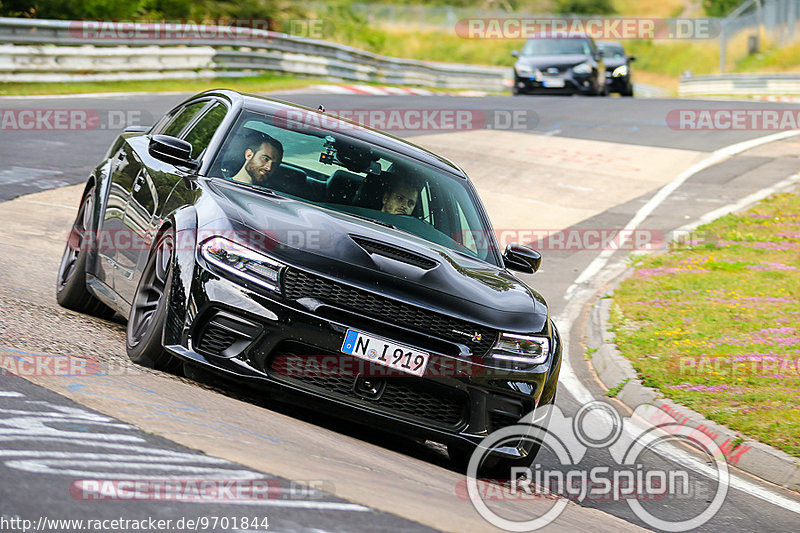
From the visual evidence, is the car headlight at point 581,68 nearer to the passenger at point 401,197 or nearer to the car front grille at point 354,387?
the passenger at point 401,197

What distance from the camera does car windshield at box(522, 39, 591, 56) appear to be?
29125 mm

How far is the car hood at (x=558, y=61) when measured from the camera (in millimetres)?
28875

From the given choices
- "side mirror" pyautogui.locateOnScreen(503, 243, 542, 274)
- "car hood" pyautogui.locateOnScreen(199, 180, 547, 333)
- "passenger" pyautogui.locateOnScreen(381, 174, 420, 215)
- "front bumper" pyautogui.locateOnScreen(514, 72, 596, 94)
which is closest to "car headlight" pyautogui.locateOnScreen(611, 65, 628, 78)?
"front bumper" pyautogui.locateOnScreen(514, 72, 596, 94)

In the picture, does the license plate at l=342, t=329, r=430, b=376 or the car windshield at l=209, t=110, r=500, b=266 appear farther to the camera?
the car windshield at l=209, t=110, r=500, b=266

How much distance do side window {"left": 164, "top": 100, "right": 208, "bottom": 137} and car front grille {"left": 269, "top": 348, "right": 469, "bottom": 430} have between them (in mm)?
2675

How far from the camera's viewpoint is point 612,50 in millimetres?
34500

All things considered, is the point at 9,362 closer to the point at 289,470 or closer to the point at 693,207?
the point at 289,470

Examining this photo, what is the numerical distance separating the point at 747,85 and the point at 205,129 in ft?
112

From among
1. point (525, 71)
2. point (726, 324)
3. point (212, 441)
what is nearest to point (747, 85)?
point (525, 71)

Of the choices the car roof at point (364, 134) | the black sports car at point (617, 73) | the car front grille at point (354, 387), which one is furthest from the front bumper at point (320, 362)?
the black sports car at point (617, 73)

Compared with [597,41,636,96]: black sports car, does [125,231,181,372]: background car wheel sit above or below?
above

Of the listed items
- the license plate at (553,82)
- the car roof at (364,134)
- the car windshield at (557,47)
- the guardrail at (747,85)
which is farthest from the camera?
the guardrail at (747,85)

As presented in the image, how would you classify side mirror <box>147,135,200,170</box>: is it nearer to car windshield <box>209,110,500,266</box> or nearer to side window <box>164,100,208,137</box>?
car windshield <box>209,110,500,266</box>

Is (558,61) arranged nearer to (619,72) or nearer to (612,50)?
(619,72)
